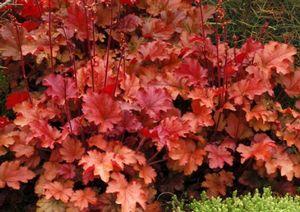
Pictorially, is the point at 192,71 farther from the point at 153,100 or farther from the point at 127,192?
the point at 127,192

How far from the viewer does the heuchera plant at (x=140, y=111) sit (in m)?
3.16

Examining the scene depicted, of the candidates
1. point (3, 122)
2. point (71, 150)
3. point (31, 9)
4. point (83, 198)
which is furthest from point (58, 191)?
point (31, 9)

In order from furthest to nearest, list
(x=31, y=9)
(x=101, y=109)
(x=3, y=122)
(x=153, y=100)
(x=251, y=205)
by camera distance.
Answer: (x=31, y=9)
(x=3, y=122)
(x=153, y=100)
(x=101, y=109)
(x=251, y=205)

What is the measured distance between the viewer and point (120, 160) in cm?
305

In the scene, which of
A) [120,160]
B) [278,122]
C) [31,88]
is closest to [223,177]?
[278,122]

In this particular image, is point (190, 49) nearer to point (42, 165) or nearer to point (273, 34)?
point (273, 34)

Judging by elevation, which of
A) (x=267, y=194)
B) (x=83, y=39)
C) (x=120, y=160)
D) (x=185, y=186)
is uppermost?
(x=83, y=39)

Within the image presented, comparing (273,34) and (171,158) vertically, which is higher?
(273,34)

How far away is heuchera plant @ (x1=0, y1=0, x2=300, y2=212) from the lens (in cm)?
316

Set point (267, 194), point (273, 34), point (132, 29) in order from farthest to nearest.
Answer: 1. point (273, 34)
2. point (132, 29)
3. point (267, 194)

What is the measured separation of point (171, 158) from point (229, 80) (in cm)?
62

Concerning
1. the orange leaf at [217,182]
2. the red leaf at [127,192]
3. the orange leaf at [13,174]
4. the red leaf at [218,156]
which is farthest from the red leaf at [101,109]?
the orange leaf at [217,182]

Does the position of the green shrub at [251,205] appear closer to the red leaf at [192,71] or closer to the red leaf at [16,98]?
the red leaf at [192,71]

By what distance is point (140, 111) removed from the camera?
131 inches
